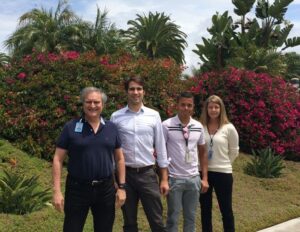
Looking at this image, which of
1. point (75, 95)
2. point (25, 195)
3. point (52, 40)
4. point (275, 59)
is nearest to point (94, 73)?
point (75, 95)

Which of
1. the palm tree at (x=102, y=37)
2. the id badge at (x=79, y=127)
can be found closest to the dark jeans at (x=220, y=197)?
the id badge at (x=79, y=127)

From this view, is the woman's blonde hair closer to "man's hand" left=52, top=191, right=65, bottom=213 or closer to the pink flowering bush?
"man's hand" left=52, top=191, right=65, bottom=213

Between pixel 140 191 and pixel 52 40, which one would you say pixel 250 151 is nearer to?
pixel 140 191

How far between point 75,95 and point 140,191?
4.47m

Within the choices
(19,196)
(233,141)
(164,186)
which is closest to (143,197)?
(164,186)

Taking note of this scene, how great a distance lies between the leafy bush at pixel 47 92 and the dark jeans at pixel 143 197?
4260 millimetres

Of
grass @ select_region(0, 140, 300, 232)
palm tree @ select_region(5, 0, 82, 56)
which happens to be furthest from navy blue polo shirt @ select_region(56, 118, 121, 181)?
palm tree @ select_region(5, 0, 82, 56)

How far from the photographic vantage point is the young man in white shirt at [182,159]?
4.57 m

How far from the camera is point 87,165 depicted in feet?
12.3

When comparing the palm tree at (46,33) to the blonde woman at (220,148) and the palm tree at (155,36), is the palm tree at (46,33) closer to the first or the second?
the palm tree at (155,36)

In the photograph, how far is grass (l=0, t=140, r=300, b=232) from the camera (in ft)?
18.3

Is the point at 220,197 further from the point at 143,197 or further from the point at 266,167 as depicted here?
the point at 266,167

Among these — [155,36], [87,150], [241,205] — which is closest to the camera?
[87,150]

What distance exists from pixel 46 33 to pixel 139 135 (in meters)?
20.6
